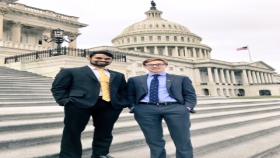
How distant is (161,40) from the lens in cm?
10856

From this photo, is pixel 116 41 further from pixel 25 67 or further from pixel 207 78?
pixel 25 67

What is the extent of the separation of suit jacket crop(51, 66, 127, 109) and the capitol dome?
99754 millimetres

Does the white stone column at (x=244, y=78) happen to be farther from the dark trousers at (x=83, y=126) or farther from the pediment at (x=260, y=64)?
the dark trousers at (x=83, y=126)

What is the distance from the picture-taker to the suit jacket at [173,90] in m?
4.82

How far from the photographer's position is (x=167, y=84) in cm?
486

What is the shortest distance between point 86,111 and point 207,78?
303ft

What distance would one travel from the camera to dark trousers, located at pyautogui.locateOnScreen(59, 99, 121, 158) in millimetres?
4387

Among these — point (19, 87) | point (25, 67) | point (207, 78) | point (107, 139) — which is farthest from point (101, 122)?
point (207, 78)

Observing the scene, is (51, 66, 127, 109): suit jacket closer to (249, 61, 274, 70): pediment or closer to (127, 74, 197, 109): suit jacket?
(127, 74, 197, 109): suit jacket

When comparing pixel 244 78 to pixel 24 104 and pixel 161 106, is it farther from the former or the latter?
pixel 161 106

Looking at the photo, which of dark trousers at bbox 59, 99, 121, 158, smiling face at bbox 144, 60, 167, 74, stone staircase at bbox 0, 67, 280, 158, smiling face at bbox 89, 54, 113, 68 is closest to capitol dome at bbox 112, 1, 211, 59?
stone staircase at bbox 0, 67, 280, 158

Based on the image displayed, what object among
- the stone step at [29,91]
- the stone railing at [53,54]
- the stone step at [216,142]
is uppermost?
the stone railing at [53,54]

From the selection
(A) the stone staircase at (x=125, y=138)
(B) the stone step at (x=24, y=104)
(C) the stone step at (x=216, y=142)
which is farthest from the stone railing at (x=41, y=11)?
(C) the stone step at (x=216, y=142)

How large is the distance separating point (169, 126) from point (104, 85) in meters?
1.22
